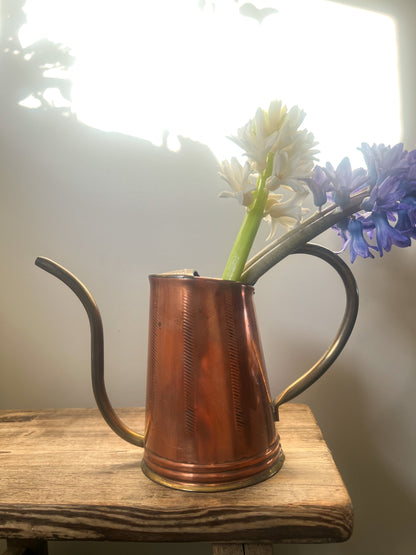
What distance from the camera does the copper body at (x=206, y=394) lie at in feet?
1.48

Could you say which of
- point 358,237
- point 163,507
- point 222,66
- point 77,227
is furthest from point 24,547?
point 222,66

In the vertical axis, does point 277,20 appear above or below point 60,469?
above

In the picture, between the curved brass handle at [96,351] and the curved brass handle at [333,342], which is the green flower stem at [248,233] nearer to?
the curved brass handle at [333,342]

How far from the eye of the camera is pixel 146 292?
2.68 ft

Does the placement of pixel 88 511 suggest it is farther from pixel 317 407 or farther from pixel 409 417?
Answer: pixel 409 417

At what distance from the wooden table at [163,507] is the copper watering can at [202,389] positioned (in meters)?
0.02

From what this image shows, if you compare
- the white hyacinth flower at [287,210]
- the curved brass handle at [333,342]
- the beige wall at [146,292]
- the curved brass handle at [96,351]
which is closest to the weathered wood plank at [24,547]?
the beige wall at [146,292]

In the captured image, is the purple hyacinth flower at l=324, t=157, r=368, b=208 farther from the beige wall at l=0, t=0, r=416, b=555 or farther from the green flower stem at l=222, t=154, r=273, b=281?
the beige wall at l=0, t=0, r=416, b=555

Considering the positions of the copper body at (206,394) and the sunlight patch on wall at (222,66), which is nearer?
the copper body at (206,394)

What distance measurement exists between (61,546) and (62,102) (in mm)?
881

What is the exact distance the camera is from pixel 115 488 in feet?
1.50

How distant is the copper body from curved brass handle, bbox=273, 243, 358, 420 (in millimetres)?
38

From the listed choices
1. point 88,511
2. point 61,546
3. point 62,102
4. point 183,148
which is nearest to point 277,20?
point 183,148

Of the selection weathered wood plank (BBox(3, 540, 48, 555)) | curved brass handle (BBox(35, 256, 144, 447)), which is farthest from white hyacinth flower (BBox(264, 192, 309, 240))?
weathered wood plank (BBox(3, 540, 48, 555))
